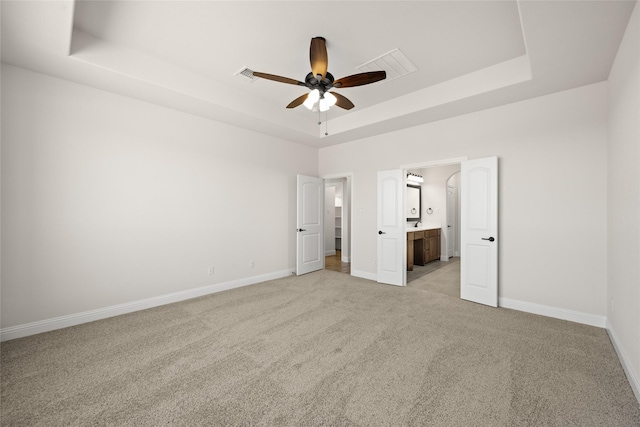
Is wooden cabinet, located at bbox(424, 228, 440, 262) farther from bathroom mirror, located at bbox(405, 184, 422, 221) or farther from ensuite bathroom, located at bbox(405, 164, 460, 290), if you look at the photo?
bathroom mirror, located at bbox(405, 184, 422, 221)

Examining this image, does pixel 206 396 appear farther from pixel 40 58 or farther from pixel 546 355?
pixel 40 58

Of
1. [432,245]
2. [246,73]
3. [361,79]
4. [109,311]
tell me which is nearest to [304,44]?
[361,79]

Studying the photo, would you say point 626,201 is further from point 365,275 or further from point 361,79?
point 365,275

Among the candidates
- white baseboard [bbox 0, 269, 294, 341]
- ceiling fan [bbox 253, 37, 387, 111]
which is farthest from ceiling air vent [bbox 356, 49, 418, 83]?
white baseboard [bbox 0, 269, 294, 341]

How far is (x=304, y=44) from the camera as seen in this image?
8.85 feet

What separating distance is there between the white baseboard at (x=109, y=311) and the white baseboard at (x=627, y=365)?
439 centimetres

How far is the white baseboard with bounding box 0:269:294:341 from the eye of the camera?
2.64 metres

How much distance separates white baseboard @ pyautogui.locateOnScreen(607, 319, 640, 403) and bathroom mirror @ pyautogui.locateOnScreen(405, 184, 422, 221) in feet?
14.6

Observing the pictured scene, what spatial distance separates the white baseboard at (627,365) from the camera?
5.85 ft

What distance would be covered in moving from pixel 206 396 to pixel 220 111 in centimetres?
341

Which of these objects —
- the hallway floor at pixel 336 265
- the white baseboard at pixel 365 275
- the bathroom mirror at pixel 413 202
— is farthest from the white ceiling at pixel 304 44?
the hallway floor at pixel 336 265

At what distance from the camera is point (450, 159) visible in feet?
13.1

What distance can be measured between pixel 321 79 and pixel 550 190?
3067 mm

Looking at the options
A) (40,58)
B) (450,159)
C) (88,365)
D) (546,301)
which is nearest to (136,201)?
A: (40,58)
